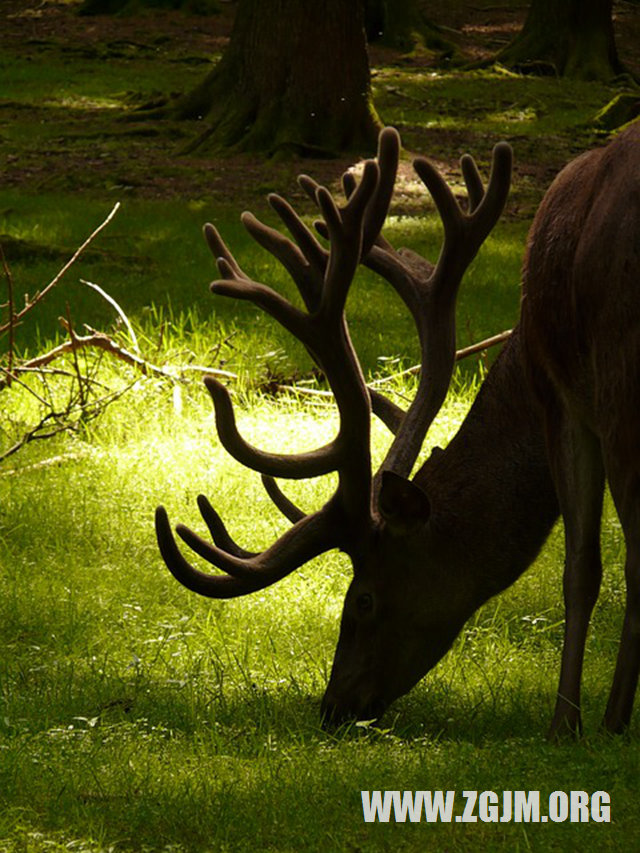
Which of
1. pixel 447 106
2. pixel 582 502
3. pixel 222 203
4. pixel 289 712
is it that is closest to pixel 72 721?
pixel 289 712

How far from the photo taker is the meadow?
12.2 feet

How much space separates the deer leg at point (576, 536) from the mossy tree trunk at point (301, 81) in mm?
10256

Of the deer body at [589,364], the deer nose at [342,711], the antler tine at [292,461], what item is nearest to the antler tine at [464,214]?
the deer body at [589,364]

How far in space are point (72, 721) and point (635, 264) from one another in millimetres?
2288

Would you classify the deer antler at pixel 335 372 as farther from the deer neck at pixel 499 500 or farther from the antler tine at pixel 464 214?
the deer neck at pixel 499 500

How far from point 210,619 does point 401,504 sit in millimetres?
1407

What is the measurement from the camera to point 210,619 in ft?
19.1

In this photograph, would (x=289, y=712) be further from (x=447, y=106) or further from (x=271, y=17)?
(x=447, y=106)

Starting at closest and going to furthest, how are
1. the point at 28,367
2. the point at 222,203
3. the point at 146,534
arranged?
1. the point at 146,534
2. the point at 28,367
3. the point at 222,203

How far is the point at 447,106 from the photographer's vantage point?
1948 centimetres

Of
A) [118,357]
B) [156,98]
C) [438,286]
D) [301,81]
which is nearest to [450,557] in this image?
Answer: [438,286]

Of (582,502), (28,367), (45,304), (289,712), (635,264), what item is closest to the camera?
(635,264)

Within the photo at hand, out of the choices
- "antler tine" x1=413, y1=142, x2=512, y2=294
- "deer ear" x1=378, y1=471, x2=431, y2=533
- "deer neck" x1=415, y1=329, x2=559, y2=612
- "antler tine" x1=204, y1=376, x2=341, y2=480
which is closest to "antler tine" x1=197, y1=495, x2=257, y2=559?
"antler tine" x1=204, y1=376, x2=341, y2=480

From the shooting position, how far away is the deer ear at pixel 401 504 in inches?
183
